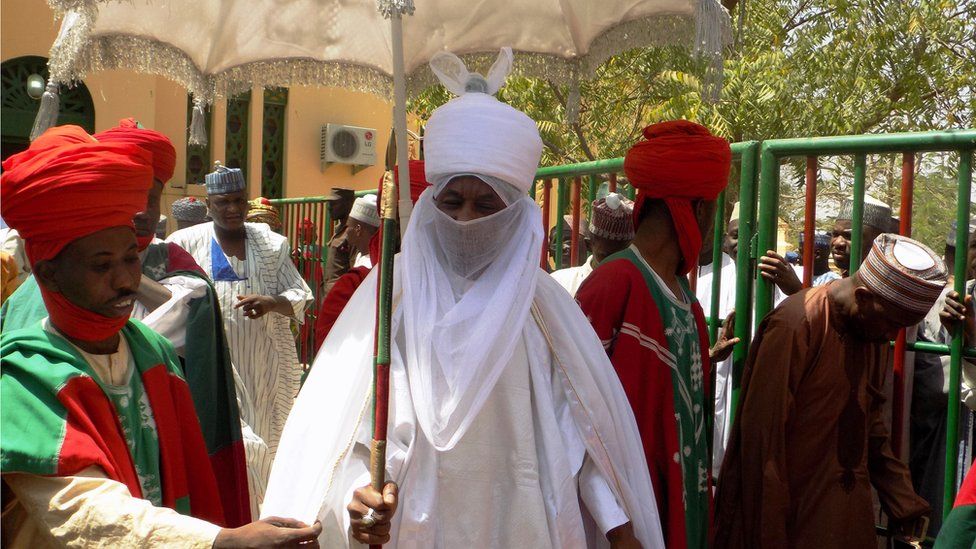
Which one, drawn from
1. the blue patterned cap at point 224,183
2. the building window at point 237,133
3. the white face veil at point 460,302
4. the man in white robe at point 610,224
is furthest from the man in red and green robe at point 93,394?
the building window at point 237,133

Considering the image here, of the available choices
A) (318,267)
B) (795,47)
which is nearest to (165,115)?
(318,267)

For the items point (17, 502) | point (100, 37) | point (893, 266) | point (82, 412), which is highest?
point (100, 37)

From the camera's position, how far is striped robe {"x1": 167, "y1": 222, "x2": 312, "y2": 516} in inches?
240

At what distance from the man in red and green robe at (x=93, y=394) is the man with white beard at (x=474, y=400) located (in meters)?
0.29

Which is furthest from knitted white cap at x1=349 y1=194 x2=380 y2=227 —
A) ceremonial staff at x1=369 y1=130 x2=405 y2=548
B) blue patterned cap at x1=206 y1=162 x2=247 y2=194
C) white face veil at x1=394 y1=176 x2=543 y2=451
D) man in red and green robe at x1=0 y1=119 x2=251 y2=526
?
ceremonial staff at x1=369 y1=130 x2=405 y2=548

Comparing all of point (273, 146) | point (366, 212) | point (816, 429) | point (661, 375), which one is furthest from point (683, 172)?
point (273, 146)

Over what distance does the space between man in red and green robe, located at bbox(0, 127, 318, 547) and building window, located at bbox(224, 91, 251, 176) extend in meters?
13.0

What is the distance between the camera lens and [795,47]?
10.4 m

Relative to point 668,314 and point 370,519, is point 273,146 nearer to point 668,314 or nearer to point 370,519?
point 668,314

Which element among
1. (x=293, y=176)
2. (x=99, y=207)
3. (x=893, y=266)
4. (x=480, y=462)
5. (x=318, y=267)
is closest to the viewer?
(x=99, y=207)

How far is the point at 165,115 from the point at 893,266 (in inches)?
489

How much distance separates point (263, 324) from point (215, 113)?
29.1ft

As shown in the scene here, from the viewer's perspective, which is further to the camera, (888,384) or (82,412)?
(888,384)

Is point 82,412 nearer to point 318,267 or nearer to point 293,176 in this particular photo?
point 318,267
